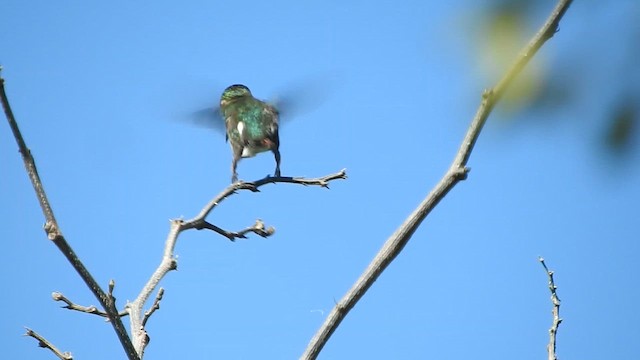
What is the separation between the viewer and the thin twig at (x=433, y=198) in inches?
47.3

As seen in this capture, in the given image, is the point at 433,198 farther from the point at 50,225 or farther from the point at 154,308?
the point at 154,308

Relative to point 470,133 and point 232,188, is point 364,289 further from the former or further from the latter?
point 232,188

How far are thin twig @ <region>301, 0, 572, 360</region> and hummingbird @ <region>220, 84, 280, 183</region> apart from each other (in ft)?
14.9

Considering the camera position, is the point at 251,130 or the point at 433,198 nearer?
the point at 433,198

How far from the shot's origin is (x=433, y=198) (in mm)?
1552

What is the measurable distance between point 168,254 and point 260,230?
706 millimetres

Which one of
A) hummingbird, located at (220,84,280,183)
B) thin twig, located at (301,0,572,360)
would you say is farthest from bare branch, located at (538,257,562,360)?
hummingbird, located at (220,84,280,183)

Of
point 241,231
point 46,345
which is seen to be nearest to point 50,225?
point 46,345

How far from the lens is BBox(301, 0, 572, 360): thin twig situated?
47.3 inches

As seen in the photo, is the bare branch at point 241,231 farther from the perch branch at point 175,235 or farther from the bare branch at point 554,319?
the bare branch at point 554,319

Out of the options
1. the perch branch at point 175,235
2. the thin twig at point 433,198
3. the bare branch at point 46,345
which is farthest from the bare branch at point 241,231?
the thin twig at point 433,198

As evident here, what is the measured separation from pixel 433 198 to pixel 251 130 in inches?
197

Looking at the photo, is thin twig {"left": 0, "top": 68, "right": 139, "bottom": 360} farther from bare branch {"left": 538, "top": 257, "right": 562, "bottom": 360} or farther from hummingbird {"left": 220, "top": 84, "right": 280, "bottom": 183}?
hummingbird {"left": 220, "top": 84, "right": 280, "bottom": 183}

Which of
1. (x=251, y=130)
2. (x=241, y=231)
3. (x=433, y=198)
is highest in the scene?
(x=251, y=130)
